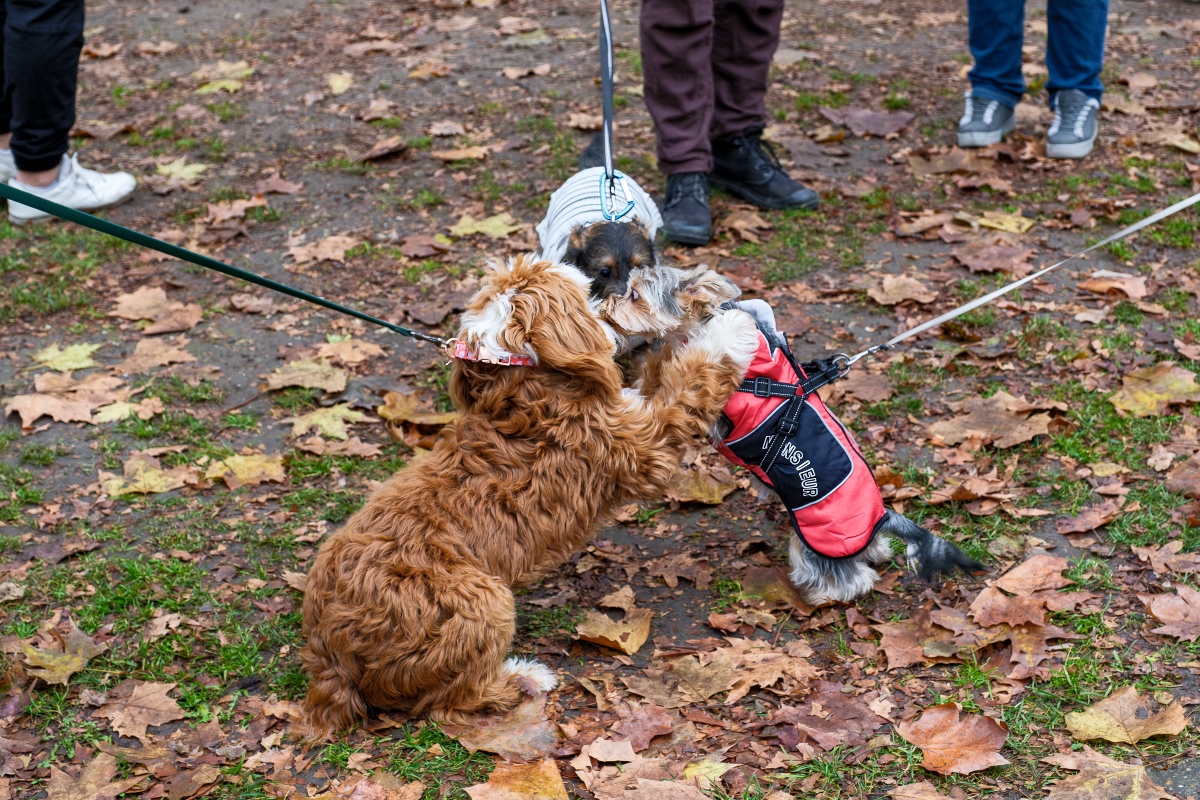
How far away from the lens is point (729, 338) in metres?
3.77

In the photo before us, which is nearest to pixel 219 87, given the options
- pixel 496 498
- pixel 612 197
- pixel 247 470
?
→ pixel 247 470

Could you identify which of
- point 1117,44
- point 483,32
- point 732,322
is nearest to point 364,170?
point 483,32

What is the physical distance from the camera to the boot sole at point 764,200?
6.93 m

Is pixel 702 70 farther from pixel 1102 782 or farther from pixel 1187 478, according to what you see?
pixel 1102 782

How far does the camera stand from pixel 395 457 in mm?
5090

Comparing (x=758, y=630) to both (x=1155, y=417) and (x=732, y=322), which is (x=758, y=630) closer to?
(x=732, y=322)

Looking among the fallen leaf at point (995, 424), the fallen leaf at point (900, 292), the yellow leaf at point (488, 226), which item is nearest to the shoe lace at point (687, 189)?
the yellow leaf at point (488, 226)

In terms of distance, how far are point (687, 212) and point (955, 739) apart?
13.0 ft

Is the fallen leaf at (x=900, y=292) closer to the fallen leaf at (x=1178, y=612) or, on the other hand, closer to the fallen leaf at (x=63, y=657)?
the fallen leaf at (x=1178, y=612)

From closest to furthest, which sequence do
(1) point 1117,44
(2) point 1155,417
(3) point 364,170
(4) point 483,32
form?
1. (2) point 1155,417
2. (3) point 364,170
3. (1) point 1117,44
4. (4) point 483,32

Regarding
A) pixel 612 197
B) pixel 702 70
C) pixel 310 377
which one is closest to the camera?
pixel 612 197

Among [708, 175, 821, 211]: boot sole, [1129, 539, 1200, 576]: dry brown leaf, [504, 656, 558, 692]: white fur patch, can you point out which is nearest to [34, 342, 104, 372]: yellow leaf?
[504, 656, 558, 692]: white fur patch

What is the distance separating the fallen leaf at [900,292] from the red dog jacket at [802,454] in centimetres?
221

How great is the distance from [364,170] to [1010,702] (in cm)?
605
